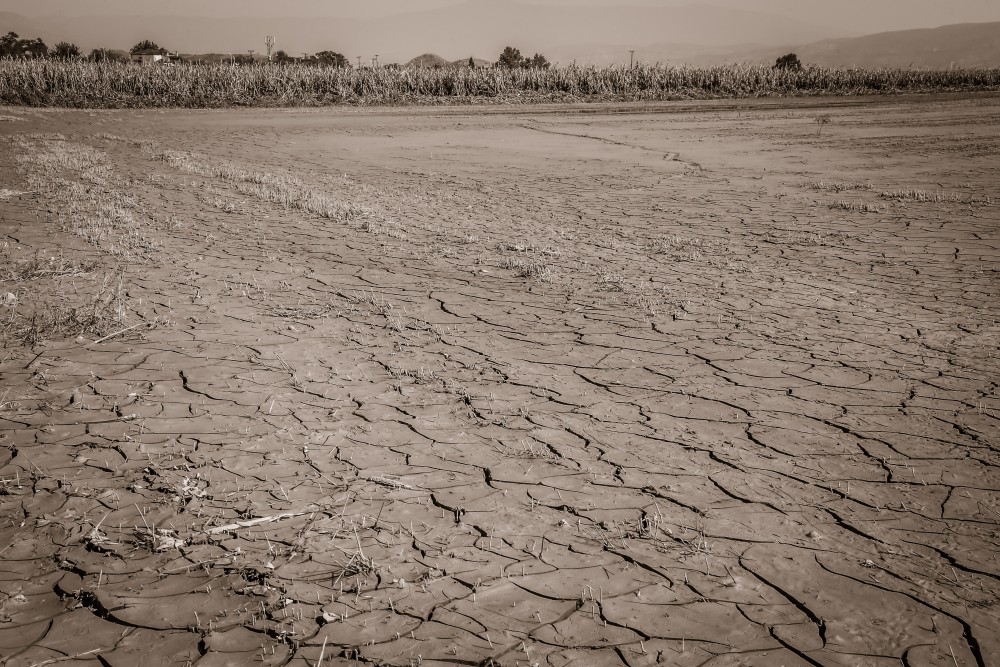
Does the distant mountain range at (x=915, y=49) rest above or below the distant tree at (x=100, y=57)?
above

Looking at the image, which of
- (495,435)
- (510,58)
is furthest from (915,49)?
(495,435)

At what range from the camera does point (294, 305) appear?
5590 millimetres

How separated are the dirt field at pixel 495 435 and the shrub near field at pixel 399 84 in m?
17.9

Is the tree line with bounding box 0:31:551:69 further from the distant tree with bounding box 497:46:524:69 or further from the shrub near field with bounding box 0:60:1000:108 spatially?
the shrub near field with bounding box 0:60:1000:108

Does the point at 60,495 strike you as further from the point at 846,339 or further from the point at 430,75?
the point at 430,75

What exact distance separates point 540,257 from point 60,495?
4.58 m

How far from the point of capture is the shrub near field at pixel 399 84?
24.0m

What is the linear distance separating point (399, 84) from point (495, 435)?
26395 millimetres

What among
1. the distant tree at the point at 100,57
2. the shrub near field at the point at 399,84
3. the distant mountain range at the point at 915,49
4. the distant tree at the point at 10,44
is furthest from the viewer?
the distant mountain range at the point at 915,49

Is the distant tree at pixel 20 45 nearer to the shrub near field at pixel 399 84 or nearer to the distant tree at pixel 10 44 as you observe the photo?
the distant tree at pixel 10 44

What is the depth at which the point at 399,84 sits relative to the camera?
28.1 metres

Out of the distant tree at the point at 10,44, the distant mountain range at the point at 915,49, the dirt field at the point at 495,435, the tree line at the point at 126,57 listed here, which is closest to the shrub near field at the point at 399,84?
the tree line at the point at 126,57

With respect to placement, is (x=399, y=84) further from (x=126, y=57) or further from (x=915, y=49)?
(x=915, y=49)

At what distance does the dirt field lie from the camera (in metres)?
2.48
